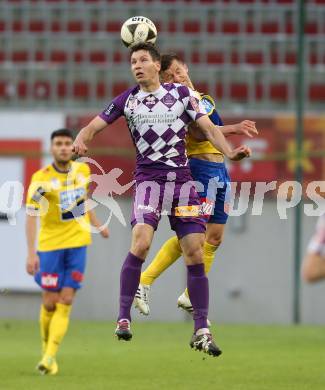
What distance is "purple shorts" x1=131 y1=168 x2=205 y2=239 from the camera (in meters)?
8.32

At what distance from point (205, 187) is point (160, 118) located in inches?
31.3

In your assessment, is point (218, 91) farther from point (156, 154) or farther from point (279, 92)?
point (156, 154)

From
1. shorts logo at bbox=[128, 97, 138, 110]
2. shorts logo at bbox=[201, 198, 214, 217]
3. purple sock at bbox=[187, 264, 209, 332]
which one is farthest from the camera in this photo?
shorts logo at bbox=[201, 198, 214, 217]

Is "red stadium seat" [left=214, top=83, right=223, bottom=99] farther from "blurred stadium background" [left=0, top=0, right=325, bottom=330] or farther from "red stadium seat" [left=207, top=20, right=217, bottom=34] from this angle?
"red stadium seat" [left=207, top=20, right=217, bottom=34]

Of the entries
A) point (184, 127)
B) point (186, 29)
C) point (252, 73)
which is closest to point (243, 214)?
point (252, 73)

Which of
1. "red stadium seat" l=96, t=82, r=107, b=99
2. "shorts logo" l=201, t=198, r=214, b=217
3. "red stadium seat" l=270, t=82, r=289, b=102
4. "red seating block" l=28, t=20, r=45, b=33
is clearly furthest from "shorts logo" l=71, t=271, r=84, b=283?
"red seating block" l=28, t=20, r=45, b=33

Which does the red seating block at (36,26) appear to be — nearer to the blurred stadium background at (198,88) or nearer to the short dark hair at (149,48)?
the blurred stadium background at (198,88)

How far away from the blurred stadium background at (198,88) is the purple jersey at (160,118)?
7.85 m

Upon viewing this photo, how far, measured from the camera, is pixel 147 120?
8.28 metres

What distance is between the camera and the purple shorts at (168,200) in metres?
8.32

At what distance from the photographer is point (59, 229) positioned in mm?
11305

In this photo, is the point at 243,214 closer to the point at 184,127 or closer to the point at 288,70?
the point at 288,70

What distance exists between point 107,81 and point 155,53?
10204 mm

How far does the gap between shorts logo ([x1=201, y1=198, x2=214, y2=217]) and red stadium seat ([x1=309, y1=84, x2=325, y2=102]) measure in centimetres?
A: 994
